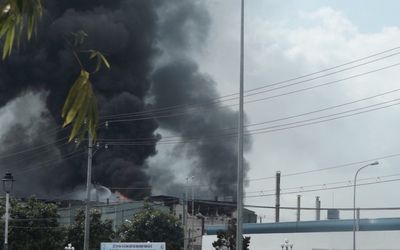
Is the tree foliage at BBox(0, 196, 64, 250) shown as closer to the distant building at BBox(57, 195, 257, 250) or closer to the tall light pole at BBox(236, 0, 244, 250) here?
the distant building at BBox(57, 195, 257, 250)

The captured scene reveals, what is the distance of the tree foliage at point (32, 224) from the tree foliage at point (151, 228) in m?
9.12

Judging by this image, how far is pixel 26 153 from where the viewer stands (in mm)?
102688

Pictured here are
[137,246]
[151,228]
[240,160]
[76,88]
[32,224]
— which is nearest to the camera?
[76,88]

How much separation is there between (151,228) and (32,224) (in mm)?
13930

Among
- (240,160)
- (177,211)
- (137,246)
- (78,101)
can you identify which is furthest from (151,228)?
(78,101)

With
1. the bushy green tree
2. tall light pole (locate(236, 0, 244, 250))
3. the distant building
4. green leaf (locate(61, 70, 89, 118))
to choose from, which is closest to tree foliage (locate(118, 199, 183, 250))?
the bushy green tree

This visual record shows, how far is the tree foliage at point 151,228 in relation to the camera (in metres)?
69.2

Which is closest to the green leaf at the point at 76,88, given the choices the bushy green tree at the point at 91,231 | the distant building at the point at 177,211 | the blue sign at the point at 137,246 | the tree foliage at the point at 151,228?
the blue sign at the point at 137,246

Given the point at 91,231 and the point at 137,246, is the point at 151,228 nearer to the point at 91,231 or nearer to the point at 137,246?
the point at 91,231

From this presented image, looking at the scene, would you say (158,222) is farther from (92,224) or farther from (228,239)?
(228,239)

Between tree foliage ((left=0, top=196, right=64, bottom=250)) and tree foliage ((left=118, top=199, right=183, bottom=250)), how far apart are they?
9119 mm

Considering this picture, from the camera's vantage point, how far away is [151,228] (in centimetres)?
7025

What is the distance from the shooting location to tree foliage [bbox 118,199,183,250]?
6920 cm

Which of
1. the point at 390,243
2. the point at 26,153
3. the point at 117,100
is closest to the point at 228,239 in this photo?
the point at 390,243
